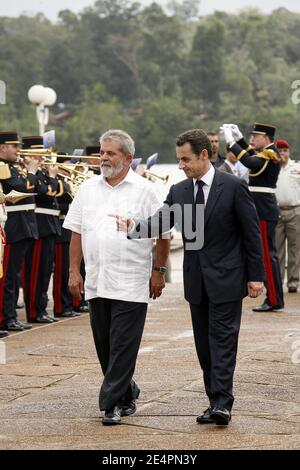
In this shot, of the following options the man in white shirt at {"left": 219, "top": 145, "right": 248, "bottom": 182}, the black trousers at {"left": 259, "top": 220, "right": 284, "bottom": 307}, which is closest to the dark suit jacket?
the black trousers at {"left": 259, "top": 220, "right": 284, "bottom": 307}

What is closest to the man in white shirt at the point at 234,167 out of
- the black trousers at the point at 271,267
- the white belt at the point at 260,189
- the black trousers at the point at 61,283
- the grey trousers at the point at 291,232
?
the grey trousers at the point at 291,232

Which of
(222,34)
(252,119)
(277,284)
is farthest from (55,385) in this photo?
(222,34)

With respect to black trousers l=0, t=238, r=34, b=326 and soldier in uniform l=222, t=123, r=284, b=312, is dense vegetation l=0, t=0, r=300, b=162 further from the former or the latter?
black trousers l=0, t=238, r=34, b=326

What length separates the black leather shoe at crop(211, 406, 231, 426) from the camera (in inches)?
324

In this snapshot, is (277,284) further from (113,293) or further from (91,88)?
(91,88)

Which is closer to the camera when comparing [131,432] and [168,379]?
[131,432]

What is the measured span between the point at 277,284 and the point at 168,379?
4633 mm

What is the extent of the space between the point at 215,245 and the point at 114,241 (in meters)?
0.61

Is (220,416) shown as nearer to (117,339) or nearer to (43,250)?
(117,339)

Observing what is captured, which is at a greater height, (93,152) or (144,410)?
(93,152)

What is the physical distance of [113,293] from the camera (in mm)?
8617

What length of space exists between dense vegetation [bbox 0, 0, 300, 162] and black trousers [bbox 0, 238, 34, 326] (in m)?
63.3

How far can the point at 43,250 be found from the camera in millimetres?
14492

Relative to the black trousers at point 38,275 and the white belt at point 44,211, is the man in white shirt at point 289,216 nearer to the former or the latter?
Result: the white belt at point 44,211
